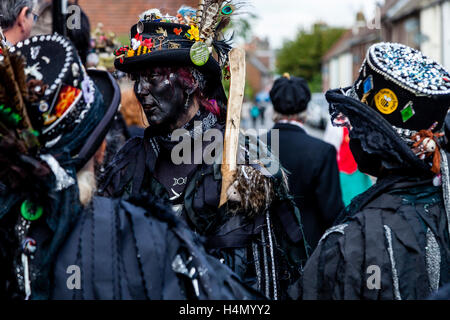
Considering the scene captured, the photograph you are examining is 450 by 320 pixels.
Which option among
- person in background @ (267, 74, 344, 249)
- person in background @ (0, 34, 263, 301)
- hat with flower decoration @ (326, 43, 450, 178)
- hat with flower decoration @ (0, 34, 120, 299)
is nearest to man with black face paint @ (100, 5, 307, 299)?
hat with flower decoration @ (326, 43, 450, 178)

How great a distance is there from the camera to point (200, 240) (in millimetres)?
1810

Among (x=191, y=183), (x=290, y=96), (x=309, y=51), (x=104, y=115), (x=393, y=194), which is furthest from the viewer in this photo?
(x=309, y=51)

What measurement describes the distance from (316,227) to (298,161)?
0.55m

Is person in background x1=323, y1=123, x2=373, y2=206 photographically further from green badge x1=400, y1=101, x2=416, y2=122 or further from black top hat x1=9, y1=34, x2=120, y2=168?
black top hat x1=9, y1=34, x2=120, y2=168

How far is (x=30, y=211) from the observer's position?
1.67 metres

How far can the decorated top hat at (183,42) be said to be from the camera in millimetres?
2602

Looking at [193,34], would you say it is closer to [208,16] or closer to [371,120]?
[208,16]

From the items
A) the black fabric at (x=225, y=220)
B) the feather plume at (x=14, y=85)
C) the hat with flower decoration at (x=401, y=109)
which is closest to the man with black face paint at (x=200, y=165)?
the black fabric at (x=225, y=220)

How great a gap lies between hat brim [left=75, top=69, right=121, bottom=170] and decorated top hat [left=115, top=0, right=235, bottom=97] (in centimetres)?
63

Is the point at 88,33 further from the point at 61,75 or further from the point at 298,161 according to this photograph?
the point at 61,75

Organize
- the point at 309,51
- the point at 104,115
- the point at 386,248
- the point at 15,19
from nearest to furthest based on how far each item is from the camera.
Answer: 1. the point at 104,115
2. the point at 386,248
3. the point at 15,19
4. the point at 309,51

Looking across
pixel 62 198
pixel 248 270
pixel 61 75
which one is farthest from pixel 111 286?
pixel 248 270

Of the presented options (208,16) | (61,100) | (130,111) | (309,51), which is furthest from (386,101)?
(309,51)

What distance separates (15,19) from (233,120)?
1.38 m
